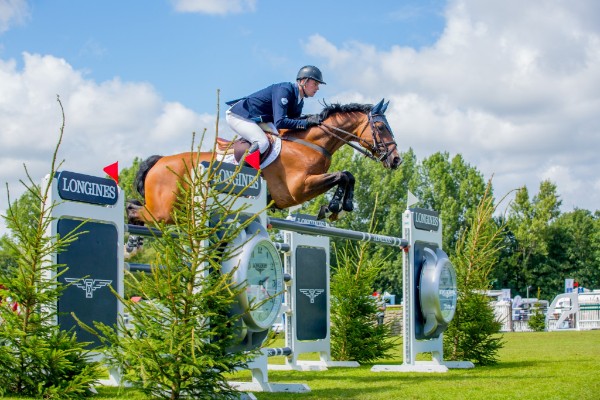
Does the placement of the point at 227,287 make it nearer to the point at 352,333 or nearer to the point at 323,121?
the point at 323,121

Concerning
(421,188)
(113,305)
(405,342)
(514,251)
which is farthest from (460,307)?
(514,251)

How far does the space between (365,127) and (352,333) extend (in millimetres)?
2761

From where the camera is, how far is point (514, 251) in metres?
45.5

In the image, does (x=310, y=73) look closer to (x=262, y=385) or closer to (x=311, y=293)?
(x=311, y=293)

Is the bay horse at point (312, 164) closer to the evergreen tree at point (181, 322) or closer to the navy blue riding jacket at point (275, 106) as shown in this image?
the navy blue riding jacket at point (275, 106)

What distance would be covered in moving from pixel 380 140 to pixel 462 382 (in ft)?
8.47

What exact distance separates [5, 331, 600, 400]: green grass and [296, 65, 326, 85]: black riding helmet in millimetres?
2951

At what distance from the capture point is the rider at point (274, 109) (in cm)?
768

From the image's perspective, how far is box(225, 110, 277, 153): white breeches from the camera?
7.67 m

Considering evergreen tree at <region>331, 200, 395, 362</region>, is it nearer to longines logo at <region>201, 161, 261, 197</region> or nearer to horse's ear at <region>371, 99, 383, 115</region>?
horse's ear at <region>371, 99, 383, 115</region>

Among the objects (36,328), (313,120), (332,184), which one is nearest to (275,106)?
(313,120)

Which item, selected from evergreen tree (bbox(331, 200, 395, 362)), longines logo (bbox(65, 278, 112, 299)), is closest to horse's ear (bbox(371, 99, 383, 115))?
evergreen tree (bbox(331, 200, 395, 362))

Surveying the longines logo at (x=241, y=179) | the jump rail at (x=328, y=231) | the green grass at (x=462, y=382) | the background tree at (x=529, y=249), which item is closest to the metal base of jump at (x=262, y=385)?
the green grass at (x=462, y=382)

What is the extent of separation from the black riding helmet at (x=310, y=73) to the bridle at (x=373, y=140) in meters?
0.48
